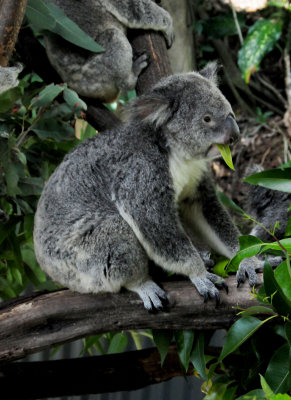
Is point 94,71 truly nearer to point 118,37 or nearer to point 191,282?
point 118,37

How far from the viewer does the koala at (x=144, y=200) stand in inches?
91.2

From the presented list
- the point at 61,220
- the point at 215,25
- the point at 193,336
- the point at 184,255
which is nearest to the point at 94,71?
the point at 61,220

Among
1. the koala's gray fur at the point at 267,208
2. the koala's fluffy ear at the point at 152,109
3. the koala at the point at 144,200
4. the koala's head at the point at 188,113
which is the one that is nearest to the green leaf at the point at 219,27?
the koala's gray fur at the point at 267,208

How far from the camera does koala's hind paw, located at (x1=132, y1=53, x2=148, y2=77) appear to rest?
339cm

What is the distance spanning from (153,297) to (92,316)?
304 millimetres

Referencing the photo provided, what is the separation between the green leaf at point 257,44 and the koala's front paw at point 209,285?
3928mm

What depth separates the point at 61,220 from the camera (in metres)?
2.51

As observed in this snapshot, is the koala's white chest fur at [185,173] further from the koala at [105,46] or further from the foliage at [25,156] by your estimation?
the koala at [105,46]

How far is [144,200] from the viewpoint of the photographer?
234 cm

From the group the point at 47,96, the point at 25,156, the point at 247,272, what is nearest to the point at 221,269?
the point at 247,272

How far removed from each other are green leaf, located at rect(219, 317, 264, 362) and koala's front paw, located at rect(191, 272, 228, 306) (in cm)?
18

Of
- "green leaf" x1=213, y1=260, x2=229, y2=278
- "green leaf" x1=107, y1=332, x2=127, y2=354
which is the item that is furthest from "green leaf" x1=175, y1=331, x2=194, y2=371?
"green leaf" x1=107, y1=332, x2=127, y2=354

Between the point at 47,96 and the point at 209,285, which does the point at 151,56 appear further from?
the point at 209,285

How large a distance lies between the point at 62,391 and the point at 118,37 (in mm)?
2277
